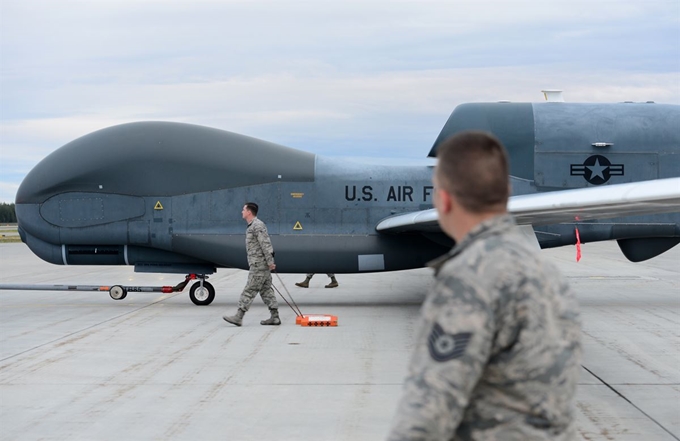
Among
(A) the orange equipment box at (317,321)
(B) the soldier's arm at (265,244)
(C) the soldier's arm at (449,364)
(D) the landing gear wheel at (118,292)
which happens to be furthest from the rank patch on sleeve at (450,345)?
(D) the landing gear wheel at (118,292)

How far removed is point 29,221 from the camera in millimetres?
15273

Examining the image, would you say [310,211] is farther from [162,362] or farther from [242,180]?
[162,362]

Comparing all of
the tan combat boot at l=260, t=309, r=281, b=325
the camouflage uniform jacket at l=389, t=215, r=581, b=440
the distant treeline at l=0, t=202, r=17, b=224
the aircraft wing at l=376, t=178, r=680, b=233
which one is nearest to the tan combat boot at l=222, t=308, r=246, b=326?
the tan combat boot at l=260, t=309, r=281, b=325

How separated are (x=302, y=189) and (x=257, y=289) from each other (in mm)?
2972

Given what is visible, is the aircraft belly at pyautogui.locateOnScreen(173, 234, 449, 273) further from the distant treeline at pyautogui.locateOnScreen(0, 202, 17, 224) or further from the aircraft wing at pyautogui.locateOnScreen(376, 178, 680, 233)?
the distant treeline at pyautogui.locateOnScreen(0, 202, 17, 224)

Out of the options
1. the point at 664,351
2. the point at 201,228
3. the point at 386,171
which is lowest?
the point at 664,351

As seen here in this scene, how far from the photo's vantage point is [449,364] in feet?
7.46

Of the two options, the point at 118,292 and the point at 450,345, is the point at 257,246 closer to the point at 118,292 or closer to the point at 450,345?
the point at 118,292

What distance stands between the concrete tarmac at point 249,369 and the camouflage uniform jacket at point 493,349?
4.41 meters

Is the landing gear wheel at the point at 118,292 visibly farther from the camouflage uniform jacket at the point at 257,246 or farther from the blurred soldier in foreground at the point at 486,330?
the blurred soldier in foreground at the point at 486,330

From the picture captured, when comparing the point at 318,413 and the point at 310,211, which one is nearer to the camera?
the point at 318,413

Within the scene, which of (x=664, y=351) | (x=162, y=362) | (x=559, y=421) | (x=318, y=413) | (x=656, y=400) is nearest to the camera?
(x=559, y=421)

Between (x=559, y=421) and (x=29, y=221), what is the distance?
1431 cm

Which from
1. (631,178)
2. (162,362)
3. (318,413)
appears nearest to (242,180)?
(162,362)
